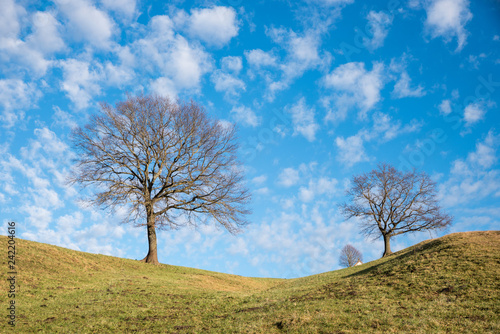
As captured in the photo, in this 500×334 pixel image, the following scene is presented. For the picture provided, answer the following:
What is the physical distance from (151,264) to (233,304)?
52.3ft

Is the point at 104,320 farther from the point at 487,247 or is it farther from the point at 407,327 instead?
the point at 487,247

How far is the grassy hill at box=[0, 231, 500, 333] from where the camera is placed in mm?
10383

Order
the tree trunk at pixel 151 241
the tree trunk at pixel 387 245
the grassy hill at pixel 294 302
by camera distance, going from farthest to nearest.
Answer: the tree trunk at pixel 387 245, the tree trunk at pixel 151 241, the grassy hill at pixel 294 302

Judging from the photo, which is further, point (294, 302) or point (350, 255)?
point (350, 255)

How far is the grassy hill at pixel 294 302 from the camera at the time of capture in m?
10.4

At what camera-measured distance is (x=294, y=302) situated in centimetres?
1395

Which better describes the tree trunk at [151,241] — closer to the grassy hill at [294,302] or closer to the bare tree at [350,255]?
the grassy hill at [294,302]

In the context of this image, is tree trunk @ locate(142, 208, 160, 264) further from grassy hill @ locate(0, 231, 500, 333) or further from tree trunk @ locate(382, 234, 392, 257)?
tree trunk @ locate(382, 234, 392, 257)

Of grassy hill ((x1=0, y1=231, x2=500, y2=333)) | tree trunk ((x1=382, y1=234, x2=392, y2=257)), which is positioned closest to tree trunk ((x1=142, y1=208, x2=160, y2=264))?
grassy hill ((x1=0, y1=231, x2=500, y2=333))

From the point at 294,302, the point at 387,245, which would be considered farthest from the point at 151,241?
the point at 387,245

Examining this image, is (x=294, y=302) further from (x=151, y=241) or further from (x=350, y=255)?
(x=350, y=255)

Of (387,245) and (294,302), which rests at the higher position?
(387,245)

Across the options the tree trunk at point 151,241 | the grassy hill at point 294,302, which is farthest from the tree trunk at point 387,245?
the tree trunk at point 151,241

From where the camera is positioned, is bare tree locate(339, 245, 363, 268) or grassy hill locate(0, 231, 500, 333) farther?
bare tree locate(339, 245, 363, 268)
